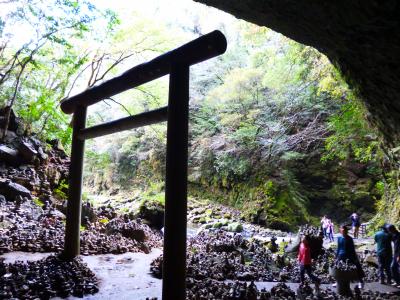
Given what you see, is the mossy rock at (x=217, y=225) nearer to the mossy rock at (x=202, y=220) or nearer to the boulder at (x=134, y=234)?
the mossy rock at (x=202, y=220)

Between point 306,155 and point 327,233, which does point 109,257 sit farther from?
point 306,155

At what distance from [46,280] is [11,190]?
25.5 ft

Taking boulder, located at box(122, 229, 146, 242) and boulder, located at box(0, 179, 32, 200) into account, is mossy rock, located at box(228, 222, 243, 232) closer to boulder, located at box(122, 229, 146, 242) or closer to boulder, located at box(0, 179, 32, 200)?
boulder, located at box(122, 229, 146, 242)

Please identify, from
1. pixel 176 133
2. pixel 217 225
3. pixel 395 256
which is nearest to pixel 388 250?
pixel 395 256

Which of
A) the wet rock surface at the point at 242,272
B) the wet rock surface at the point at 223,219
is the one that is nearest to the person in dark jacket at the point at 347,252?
the wet rock surface at the point at 242,272

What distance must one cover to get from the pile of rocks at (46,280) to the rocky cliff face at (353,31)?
4718 mm

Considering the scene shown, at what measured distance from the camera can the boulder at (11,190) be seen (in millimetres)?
10781

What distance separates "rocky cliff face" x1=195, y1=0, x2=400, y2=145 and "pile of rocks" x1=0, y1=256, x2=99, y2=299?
472 cm

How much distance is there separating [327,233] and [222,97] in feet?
37.1

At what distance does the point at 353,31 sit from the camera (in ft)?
10.1

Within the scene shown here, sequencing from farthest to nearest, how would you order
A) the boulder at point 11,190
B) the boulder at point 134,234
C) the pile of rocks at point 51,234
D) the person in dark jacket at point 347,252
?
the boulder at point 11,190 < the boulder at point 134,234 < the pile of rocks at point 51,234 < the person in dark jacket at point 347,252

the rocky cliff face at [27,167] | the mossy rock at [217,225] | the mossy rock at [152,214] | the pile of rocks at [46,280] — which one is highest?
the rocky cliff face at [27,167]

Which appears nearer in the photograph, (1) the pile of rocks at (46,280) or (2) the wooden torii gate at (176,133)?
(2) the wooden torii gate at (176,133)

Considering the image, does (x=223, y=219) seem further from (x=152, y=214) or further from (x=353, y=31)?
(x=353, y=31)
